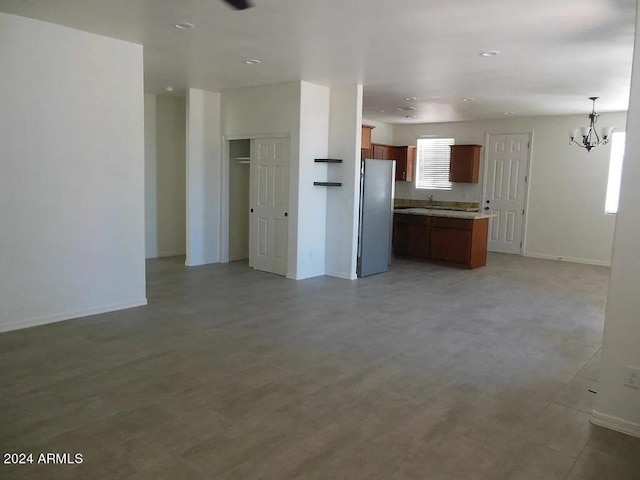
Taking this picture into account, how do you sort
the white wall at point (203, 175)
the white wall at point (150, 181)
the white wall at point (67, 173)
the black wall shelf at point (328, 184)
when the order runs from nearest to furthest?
the white wall at point (67, 173), the black wall shelf at point (328, 184), the white wall at point (203, 175), the white wall at point (150, 181)

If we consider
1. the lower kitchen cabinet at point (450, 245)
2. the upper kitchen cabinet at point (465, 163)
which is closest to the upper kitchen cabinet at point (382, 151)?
the upper kitchen cabinet at point (465, 163)

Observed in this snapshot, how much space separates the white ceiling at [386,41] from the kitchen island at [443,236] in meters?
2.14

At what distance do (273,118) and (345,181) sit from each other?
1.39 m

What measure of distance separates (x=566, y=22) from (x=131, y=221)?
14.7 feet

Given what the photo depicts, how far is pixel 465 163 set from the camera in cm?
1028

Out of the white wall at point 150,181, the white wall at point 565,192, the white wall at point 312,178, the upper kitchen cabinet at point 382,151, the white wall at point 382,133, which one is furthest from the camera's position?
the white wall at point 382,133

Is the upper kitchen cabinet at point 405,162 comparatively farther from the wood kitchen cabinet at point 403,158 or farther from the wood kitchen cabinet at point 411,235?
the wood kitchen cabinet at point 411,235

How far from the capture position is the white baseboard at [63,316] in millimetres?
4482

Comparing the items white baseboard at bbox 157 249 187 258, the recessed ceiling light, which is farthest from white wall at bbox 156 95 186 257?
the recessed ceiling light

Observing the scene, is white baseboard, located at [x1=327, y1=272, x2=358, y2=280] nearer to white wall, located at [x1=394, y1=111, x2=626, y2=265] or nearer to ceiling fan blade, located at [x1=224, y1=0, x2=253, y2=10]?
white wall, located at [x1=394, y1=111, x2=626, y2=265]

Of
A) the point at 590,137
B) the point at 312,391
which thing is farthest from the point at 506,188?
the point at 312,391

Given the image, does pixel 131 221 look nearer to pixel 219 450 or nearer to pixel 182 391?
pixel 182 391

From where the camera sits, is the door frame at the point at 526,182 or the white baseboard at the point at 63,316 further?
the door frame at the point at 526,182

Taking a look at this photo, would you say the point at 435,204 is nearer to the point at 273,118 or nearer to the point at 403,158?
the point at 403,158
